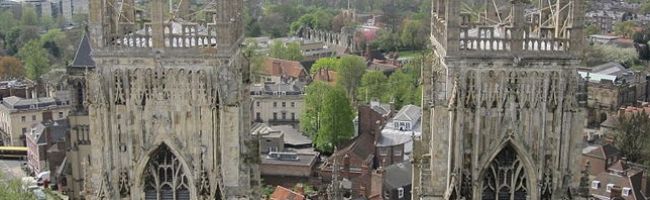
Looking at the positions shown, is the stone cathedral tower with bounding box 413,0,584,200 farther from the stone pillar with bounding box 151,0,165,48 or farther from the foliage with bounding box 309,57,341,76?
the foliage with bounding box 309,57,341,76

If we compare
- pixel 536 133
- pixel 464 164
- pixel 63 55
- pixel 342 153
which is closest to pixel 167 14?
pixel 464 164

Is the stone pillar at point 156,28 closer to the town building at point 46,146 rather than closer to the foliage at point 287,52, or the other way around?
the town building at point 46,146

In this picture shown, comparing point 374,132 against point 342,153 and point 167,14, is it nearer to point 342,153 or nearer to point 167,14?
point 342,153

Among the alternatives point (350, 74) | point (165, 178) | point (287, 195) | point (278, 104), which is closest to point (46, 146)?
point (278, 104)

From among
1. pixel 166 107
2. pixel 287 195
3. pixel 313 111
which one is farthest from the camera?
pixel 313 111

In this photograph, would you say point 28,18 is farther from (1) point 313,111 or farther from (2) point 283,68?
(1) point 313,111

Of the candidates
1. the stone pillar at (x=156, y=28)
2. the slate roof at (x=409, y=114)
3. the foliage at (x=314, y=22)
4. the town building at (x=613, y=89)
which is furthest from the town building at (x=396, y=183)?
the foliage at (x=314, y=22)
